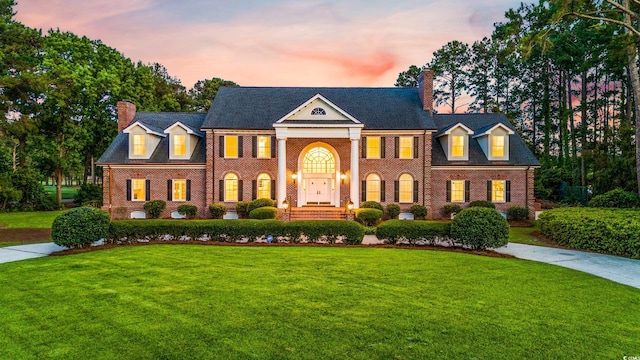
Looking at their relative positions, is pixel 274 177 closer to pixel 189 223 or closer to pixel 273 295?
pixel 189 223

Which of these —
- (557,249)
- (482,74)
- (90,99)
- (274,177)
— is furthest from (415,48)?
(90,99)

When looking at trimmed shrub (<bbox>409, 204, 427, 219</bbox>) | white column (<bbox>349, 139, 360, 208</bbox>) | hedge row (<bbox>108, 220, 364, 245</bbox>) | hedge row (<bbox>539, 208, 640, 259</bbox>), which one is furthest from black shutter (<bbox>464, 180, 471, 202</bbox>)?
hedge row (<bbox>108, 220, 364, 245</bbox>)

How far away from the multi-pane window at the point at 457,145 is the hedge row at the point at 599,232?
803 centimetres

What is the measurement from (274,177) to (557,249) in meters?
16.0

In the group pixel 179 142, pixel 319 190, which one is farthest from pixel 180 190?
pixel 319 190

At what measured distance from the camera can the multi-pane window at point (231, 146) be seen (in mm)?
22766

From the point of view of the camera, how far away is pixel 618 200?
19625mm

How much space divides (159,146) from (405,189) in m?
17.5

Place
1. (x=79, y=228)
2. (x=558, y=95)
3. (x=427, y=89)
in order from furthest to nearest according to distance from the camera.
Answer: (x=558, y=95) → (x=427, y=89) → (x=79, y=228)

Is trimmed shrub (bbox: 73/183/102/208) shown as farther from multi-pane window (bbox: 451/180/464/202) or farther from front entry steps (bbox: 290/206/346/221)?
multi-pane window (bbox: 451/180/464/202)

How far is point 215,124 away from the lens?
22.7 meters

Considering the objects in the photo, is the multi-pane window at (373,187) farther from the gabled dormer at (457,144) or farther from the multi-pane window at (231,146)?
the multi-pane window at (231,146)

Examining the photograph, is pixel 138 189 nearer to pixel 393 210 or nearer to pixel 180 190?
pixel 180 190

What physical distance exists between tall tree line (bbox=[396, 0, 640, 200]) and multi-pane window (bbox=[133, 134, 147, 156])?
2967cm
